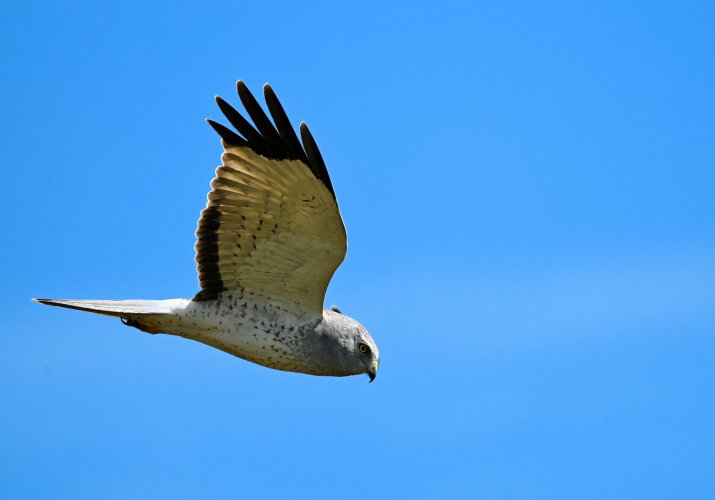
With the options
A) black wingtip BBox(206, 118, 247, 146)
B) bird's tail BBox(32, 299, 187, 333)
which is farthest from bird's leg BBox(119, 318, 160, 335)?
black wingtip BBox(206, 118, 247, 146)

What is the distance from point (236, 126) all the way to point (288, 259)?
1.23 metres

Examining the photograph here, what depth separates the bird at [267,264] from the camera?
26.3 ft

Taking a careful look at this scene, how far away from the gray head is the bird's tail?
51.3 inches

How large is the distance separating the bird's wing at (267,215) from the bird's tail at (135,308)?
300mm

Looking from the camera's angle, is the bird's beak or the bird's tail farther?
the bird's beak

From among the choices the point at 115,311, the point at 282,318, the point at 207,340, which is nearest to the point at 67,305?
the point at 115,311

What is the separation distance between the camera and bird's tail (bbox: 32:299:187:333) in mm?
8219

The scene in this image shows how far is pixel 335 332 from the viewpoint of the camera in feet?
29.7

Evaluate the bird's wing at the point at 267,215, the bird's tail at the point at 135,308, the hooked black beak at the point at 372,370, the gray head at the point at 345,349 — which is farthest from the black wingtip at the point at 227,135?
the hooked black beak at the point at 372,370

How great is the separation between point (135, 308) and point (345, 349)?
1.90m

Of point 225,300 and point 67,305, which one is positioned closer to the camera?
point 67,305

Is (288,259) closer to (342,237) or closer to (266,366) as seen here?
(342,237)

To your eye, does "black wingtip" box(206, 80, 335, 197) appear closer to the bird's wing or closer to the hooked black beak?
the bird's wing

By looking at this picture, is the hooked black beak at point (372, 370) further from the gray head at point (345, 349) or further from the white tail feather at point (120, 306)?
the white tail feather at point (120, 306)
